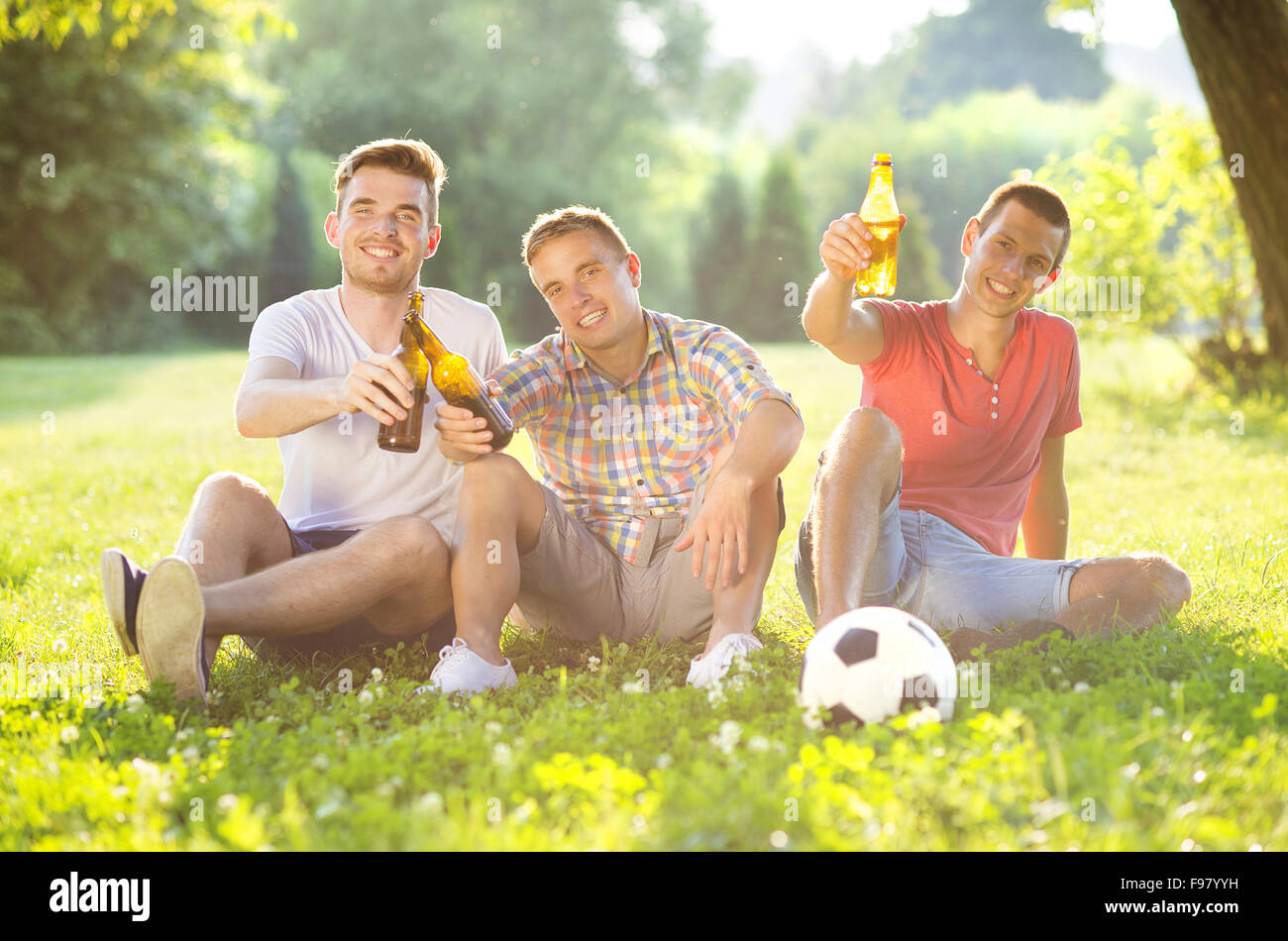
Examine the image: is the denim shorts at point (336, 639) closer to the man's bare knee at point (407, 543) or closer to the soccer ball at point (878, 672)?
the man's bare knee at point (407, 543)

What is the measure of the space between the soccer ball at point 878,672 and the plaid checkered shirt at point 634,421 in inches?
46.5

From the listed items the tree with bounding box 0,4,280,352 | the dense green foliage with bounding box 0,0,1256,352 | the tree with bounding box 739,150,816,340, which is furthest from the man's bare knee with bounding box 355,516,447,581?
the tree with bounding box 739,150,816,340

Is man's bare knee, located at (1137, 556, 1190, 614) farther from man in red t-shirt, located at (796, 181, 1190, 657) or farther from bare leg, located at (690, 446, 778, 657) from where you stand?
bare leg, located at (690, 446, 778, 657)

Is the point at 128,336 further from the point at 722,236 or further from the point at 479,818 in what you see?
the point at 479,818

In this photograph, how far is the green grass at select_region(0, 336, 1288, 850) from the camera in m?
2.23

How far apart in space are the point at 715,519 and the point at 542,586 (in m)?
0.77

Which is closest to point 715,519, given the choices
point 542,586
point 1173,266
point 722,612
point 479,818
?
point 722,612

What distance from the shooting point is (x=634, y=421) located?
402cm

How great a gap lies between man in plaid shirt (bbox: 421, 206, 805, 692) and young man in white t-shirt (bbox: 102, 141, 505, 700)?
0.82ft

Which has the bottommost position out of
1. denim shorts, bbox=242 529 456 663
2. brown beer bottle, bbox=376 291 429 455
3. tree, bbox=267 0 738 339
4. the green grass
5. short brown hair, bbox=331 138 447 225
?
the green grass

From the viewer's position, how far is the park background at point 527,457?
234cm

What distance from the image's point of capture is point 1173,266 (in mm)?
12109

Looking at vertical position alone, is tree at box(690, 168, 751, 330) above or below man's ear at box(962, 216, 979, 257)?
above

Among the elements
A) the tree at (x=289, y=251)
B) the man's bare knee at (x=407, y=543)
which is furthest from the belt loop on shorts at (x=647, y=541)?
the tree at (x=289, y=251)
